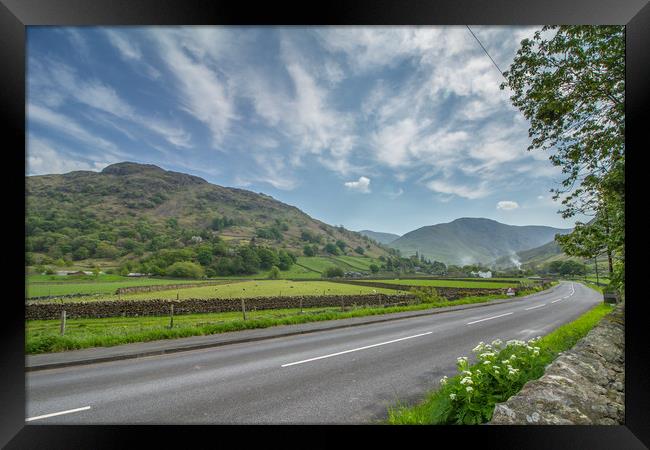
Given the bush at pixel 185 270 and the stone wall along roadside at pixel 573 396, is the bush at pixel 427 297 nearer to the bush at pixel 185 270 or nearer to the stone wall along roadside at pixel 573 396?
the stone wall along roadside at pixel 573 396

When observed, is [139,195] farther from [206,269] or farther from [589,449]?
[589,449]

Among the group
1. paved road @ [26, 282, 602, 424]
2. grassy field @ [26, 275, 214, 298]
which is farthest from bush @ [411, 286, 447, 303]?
grassy field @ [26, 275, 214, 298]

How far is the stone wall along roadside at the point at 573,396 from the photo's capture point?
7.44ft

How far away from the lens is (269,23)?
2.72 meters

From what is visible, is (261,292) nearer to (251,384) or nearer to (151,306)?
(151,306)

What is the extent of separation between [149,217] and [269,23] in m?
120

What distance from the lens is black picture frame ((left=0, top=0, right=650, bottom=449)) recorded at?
2.40m

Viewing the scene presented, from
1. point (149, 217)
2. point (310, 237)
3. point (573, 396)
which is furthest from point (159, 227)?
point (573, 396)

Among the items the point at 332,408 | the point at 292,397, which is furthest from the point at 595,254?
the point at 292,397

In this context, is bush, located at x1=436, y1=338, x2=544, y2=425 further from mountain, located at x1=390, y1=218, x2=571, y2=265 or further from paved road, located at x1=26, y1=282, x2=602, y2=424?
mountain, located at x1=390, y1=218, x2=571, y2=265

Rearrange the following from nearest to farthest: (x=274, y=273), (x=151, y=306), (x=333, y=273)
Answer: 1. (x=151, y=306)
2. (x=274, y=273)
3. (x=333, y=273)

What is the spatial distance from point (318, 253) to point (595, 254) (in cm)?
8256

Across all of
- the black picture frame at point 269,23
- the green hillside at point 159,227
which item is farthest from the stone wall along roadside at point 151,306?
the black picture frame at point 269,23

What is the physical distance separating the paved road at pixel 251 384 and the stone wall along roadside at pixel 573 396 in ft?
5.15
